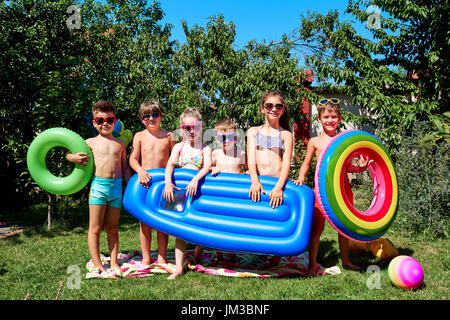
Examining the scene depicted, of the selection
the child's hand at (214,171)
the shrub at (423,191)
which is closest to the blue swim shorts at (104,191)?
→ the child's hand at (214,171)

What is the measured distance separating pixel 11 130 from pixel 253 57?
564 centimetres

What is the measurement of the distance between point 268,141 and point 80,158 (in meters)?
1.95

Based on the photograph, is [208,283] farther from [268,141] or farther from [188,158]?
[268,141]

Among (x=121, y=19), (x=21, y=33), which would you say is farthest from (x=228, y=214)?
(x=121, y=19)

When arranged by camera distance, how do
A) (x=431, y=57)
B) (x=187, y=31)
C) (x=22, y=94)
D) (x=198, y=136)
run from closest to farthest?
(x=198, y=136) → (x=22, y=94) → (x=431, y=57) → (x=187, y=31)

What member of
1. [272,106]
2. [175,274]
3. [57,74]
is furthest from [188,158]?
[57,74]

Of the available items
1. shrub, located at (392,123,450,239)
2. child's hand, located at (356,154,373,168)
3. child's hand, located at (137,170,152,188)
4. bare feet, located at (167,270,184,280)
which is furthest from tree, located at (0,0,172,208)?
shrub, located at (392,123,450,239)

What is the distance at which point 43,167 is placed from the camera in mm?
3746

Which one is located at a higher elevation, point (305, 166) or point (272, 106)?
point (272, 106)

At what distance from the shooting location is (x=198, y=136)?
385 centimetres

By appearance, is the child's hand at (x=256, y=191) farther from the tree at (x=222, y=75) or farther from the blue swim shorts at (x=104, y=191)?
the tree at (x=222, y=75)

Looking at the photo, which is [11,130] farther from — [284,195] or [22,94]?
[284,195]

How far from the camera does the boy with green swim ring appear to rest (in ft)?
12.0

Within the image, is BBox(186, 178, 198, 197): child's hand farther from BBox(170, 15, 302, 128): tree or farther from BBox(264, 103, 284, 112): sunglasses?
BBox(170, 15, 302, 128): tree
